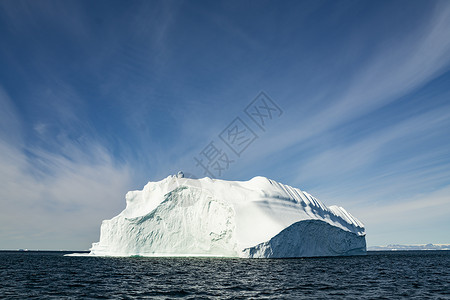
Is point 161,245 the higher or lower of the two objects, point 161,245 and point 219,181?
the lower

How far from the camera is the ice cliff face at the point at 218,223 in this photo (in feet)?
118

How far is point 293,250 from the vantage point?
3850 cm

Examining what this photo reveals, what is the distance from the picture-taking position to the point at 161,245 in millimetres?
43219

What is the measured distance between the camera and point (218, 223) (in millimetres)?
39438

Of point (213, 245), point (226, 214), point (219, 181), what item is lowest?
point (213, 245)

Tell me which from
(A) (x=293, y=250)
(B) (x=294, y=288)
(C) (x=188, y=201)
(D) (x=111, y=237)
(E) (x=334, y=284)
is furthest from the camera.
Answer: (D) (x=111, y=237)

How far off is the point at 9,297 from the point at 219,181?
30.9 metres

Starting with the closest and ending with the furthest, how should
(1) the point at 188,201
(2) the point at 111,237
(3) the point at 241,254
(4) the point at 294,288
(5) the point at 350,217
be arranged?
(4) the point at 294,288
(3) the point at 241,254
(1) the point at 188,201
(2) the point at 111,237
(5) the point at 350,217

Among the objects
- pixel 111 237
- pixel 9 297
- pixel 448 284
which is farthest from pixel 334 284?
pixel 111 237

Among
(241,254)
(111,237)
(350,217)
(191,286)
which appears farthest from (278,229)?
(350,217)

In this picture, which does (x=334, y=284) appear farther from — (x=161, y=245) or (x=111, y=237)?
(x=111, y=237)

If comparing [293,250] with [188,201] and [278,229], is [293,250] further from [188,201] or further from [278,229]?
→ [188,201]

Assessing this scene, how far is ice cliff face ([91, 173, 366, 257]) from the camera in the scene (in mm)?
36062

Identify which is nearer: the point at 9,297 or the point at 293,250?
the point at 9,297
